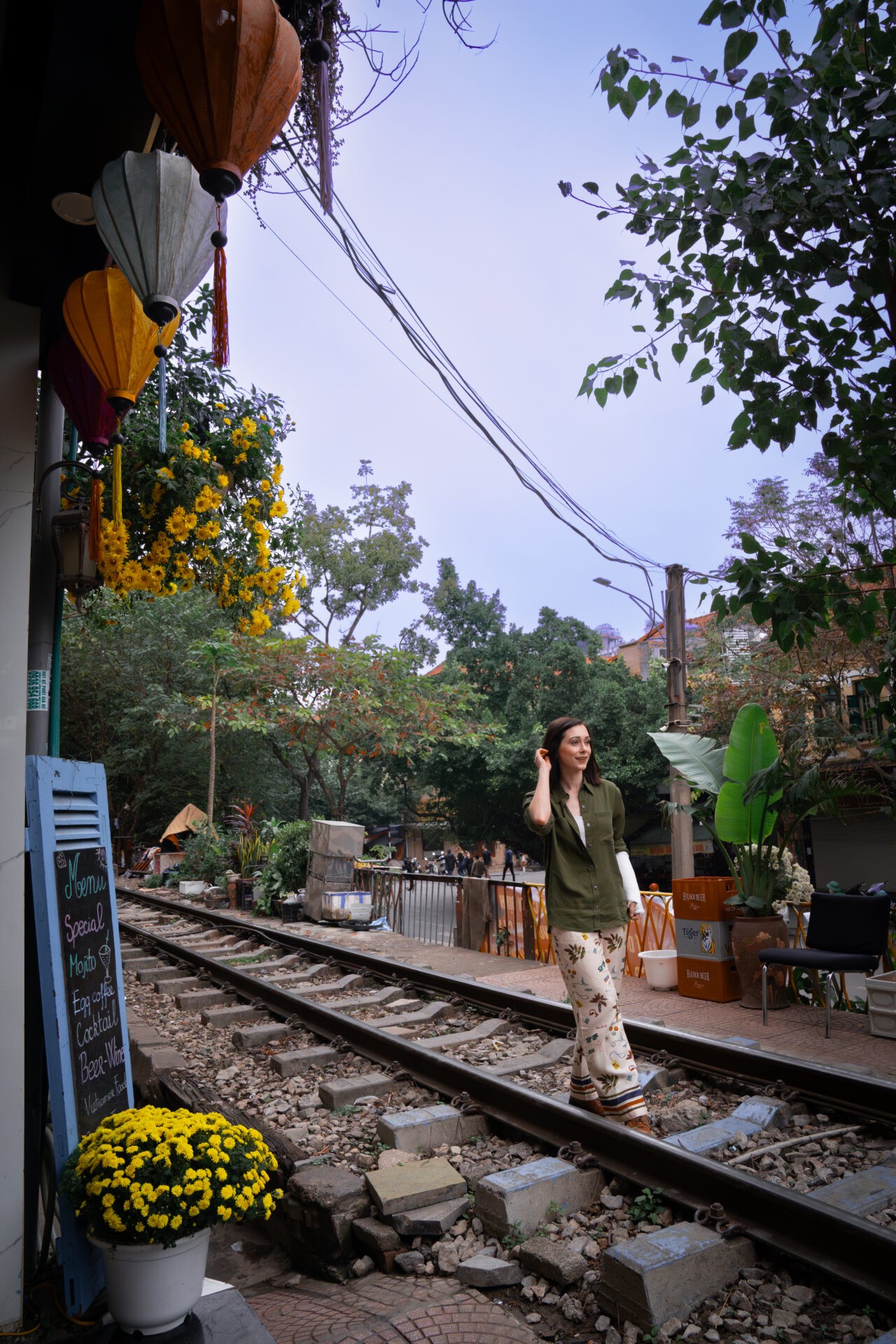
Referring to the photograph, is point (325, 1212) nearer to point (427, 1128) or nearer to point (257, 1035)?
point (427, 1128)

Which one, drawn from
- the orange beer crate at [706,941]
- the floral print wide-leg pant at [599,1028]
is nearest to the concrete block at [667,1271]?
the floral print wide-leg pant at [599,1028]

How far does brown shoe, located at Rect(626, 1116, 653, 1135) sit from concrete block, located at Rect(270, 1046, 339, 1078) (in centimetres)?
261

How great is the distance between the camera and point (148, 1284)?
249 cm

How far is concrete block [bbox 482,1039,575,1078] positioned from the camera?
17.0 feet

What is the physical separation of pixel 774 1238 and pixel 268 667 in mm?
18779

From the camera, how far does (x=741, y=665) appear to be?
19594mm

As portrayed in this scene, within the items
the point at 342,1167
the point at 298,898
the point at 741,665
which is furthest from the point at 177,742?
the point at 342,1167

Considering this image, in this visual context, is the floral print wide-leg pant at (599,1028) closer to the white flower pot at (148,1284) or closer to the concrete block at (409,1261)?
the concrete block at (409,1261)

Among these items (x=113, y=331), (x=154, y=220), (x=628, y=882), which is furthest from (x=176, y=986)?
(x=154, y=220)

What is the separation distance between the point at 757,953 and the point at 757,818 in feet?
4.37

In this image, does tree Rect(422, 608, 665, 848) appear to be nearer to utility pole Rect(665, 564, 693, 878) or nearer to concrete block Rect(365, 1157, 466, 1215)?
utility pole Rect(665, 564, 693, 878)

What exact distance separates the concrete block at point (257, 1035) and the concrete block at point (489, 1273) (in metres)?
3.78

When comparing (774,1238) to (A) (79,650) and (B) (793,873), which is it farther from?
(A) (79,650)

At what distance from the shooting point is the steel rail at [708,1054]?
4199mm
